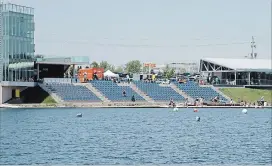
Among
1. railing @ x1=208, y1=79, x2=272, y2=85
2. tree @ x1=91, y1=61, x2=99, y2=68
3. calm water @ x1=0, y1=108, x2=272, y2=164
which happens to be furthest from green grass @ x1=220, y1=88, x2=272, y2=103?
tree @ x1=91, y1=61, x2=99, y2=68

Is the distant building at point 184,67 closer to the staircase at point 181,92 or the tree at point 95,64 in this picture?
the tree at point 95,64

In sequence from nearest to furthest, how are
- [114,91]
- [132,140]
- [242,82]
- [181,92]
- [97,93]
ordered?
[132,140] < [97,93] < [114,91] < [181,92] < [242,82]

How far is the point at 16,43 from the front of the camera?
9338 cm

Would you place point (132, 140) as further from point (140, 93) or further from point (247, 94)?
point (247, 94)

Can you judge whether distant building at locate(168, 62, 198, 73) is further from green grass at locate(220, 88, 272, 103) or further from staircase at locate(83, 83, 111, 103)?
staircase at locate(83, 83, 111, 103)

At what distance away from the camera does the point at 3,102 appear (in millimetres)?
91438

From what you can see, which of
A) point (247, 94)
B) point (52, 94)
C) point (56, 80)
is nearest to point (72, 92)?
point (52, 94)

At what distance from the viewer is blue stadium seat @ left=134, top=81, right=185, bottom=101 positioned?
100000mm

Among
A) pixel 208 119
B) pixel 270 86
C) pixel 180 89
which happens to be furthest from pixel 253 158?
pixel 270 86

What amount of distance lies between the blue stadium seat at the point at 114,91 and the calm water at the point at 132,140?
1134 inches

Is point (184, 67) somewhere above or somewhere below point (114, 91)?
above

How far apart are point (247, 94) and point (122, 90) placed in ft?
69.2

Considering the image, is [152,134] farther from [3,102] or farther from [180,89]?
[180,89]

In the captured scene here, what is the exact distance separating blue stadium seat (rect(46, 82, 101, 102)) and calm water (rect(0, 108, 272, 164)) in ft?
85.2
